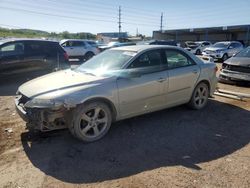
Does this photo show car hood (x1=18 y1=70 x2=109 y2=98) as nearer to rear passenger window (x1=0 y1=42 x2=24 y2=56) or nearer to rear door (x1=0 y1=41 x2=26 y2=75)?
rear door (x1=0 y1=41 x2=26 y2=75)

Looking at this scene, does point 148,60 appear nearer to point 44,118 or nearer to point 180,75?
point 180,75

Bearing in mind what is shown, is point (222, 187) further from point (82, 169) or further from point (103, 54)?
point (103, 54)

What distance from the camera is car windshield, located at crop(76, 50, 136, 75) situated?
4949 millimetres

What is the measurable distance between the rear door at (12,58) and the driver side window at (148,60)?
5.61 m

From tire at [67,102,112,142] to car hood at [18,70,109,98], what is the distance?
0.39m

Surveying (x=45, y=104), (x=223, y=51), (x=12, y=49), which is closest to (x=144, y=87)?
(x=45, y=104)

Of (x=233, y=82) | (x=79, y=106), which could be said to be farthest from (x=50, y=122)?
(x=233, y=82)

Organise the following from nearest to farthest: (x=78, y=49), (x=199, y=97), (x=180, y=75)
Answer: (x=180, y=75) < (x=199, y=97) < (x=78, y=49)

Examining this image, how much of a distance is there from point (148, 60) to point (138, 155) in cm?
201

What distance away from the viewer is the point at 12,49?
9.20 meters

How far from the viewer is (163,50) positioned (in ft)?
18.0

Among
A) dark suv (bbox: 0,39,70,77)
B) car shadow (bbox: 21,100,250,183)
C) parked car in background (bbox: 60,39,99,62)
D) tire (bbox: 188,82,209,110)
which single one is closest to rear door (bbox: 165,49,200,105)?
tire (bbox: 188,82,209,110)

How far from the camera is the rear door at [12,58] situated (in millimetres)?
8930

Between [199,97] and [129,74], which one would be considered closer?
[129,74]
